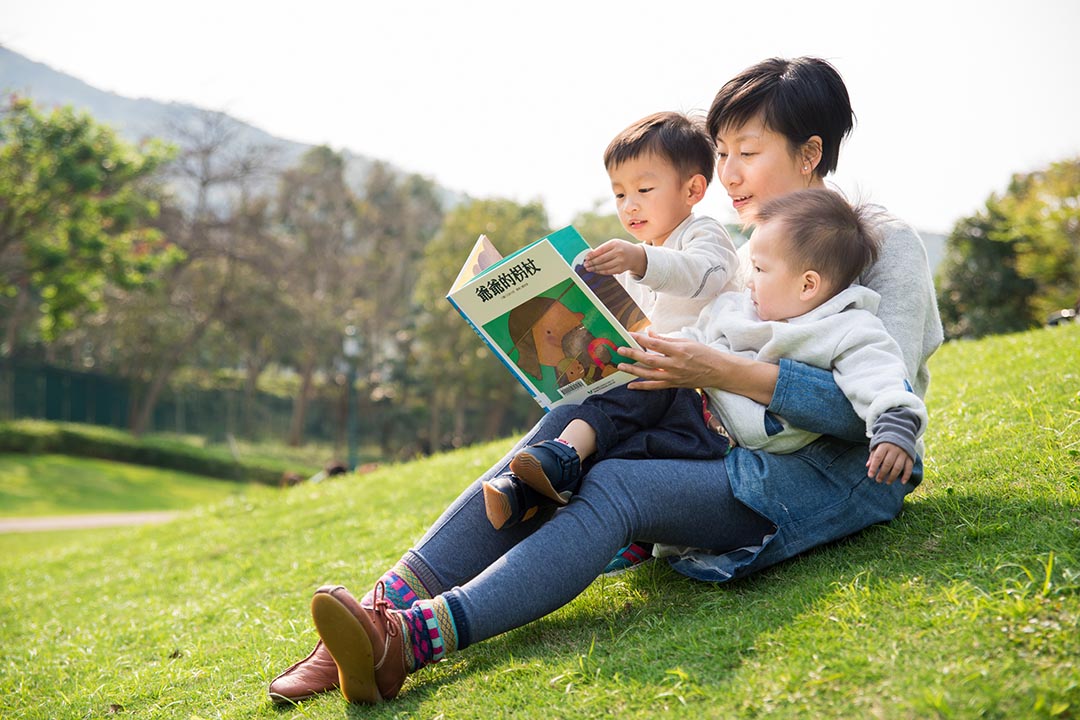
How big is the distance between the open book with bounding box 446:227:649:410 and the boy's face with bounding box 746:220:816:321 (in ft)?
1.15

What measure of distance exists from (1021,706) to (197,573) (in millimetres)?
5100

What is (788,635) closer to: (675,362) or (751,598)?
(751,598)

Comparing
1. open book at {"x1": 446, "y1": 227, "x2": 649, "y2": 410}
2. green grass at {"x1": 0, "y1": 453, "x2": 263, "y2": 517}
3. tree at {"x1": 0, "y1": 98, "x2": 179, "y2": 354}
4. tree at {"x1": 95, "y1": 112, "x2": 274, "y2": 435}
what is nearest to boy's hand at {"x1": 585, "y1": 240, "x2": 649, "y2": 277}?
open book at {"x1": 446, "y1": 227, "x2": 649, "y2": 410}

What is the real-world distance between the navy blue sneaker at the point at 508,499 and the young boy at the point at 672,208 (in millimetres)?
728

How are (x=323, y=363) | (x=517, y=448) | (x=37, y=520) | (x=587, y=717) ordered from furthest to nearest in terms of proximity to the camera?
(x=323, y=363) → (x=37, y=520) → (x=517, y=448) → (x=587, y=717)

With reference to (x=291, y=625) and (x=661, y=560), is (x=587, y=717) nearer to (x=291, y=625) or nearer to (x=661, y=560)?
(x=661, y=560)

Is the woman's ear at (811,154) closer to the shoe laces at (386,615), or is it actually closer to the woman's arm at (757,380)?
the woman's arm at (757,380)

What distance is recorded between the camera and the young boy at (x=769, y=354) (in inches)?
86.7

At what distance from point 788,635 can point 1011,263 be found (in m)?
19.0

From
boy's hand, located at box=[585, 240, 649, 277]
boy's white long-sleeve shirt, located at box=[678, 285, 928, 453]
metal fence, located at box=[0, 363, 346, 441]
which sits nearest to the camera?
boy's white long-sleeve shirt, located at box=[678, 285, 928, 453]

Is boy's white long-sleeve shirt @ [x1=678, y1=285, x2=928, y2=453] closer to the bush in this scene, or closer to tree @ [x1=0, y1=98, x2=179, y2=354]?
tree @ [x1=0, y1=98, x2=179, y2=354]

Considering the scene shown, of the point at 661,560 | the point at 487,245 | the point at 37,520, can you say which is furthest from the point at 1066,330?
the point at 37,520

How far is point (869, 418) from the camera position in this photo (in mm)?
2074

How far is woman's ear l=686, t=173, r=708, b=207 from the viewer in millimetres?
2916
